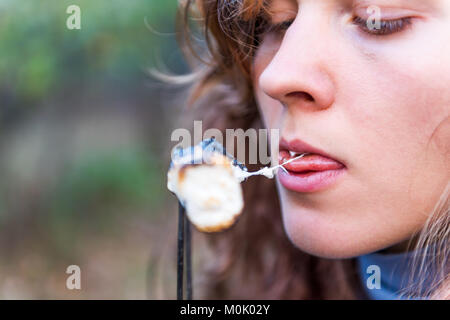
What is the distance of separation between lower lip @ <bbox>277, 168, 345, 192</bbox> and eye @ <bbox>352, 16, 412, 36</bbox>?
0.20 meters

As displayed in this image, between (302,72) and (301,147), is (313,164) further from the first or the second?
(302,72)

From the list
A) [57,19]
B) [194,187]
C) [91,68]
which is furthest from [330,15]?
[91,68]

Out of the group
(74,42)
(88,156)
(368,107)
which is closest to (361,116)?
(368,107)

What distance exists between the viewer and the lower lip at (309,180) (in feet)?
2.67

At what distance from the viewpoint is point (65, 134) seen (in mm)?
2562

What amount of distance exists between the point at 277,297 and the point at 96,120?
5.22 ft

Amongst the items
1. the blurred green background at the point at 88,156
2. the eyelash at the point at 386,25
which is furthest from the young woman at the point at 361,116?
the blurred green background at the point at 88,156

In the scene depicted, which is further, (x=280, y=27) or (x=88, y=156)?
(x=88, y=156)

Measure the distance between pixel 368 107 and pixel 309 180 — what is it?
14 cm

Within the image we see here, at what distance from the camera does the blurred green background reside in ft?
7.27

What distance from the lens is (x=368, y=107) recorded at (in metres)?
0.77

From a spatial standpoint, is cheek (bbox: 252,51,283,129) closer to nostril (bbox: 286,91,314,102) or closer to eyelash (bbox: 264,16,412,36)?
nostril (bbox: 286,91,314,102)
